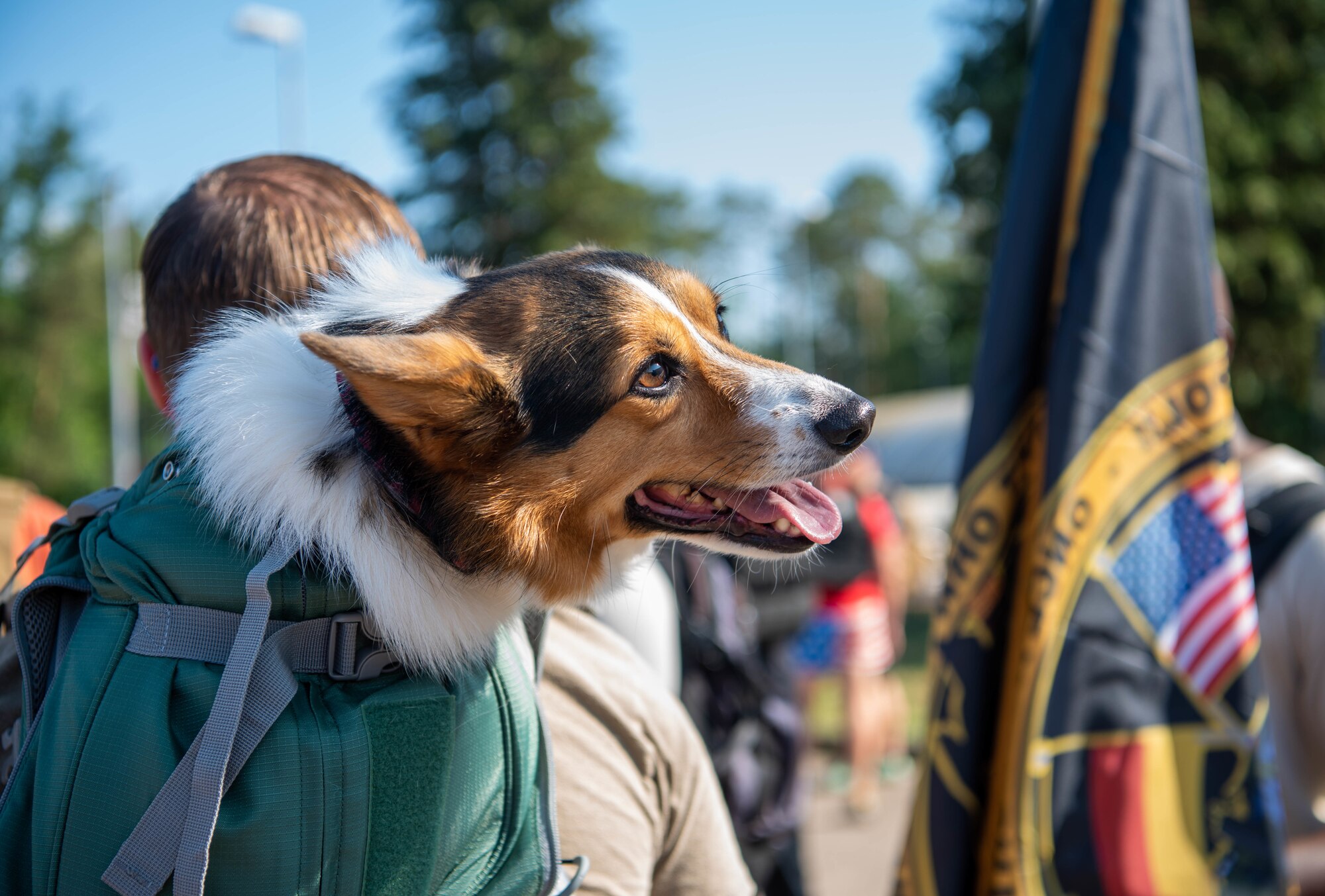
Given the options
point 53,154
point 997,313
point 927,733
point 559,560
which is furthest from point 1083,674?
point 53,154

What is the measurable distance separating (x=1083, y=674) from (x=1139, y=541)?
36 centimetres

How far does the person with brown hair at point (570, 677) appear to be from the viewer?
169cm

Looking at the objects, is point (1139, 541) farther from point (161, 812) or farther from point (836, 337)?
point (836, 337)

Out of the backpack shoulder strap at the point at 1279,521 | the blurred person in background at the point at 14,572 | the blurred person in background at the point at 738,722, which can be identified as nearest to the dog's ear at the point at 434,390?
the blurred person in background at the point at 14,572

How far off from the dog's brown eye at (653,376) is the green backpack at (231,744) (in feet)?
2.35

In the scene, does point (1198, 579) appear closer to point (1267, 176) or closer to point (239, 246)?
point (239, 246)

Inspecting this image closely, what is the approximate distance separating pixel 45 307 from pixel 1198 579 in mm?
36920

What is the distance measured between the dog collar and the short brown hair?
310 mm

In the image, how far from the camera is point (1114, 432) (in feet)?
7.66

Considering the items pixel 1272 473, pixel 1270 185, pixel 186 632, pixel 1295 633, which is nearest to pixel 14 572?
pixel 186 632

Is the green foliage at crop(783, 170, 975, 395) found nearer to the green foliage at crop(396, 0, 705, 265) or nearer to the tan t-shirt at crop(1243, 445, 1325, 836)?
the green foliage at crop(396, 0, 705, 265)

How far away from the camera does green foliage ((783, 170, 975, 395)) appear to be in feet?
211

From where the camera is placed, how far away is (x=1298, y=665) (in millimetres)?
2562

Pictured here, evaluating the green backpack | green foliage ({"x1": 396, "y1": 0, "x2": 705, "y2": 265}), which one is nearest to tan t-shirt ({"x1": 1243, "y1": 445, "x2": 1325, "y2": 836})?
the green backpack
